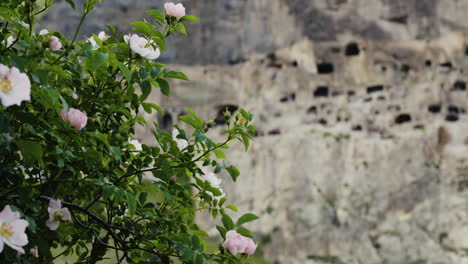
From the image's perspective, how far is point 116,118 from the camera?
9.46 feet

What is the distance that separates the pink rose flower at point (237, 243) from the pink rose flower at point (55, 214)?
770mm

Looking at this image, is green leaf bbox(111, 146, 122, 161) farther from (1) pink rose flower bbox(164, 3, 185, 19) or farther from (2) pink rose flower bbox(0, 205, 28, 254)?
(1) pink rose flower bbox(164, 3, 185, 19)

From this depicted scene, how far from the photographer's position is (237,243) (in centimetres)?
247

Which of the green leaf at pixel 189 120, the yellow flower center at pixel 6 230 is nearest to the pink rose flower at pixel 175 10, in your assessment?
the green leaf at pixel 189 120

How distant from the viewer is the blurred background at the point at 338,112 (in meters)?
29.7

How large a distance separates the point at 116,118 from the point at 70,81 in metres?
0.34

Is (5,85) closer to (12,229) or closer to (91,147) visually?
(12,229)

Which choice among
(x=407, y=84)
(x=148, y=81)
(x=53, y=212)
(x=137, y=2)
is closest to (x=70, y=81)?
(x=148, y=81)

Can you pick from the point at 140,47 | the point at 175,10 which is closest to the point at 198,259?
the point at 140,47

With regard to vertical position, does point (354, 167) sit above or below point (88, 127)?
above

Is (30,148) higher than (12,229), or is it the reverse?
(30,148)

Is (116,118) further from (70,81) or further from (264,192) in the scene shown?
(264,192)

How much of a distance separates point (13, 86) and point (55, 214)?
859 millimetres

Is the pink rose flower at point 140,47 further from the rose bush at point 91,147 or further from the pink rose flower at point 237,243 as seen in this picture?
the pink rose flower at point 237,243
